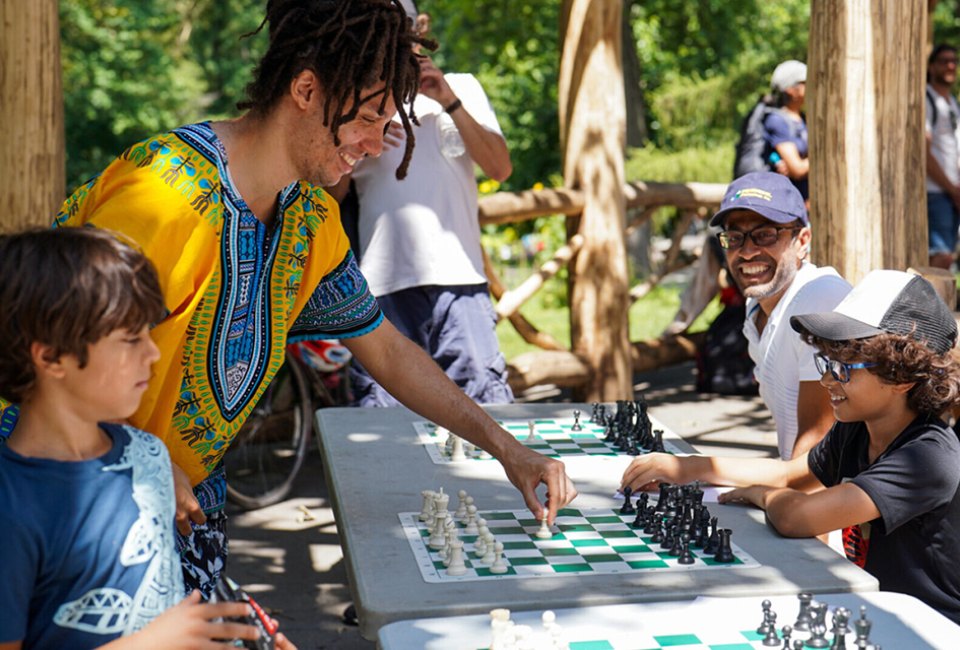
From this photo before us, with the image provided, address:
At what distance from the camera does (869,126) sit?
167 inches

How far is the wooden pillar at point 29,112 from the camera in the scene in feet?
14.7

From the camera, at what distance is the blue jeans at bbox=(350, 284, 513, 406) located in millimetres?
4570

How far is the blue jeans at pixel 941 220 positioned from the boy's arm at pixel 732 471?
16.5 ft

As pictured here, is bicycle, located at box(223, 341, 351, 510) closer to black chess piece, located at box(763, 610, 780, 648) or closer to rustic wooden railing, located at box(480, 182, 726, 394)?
rustic wooden railing, located at box(480, 182, 726, 394)

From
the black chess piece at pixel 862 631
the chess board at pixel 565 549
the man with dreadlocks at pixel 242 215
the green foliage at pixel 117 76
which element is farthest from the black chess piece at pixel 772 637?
the green foliage at pixel 117 76

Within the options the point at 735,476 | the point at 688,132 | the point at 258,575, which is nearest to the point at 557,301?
the point at 688,132

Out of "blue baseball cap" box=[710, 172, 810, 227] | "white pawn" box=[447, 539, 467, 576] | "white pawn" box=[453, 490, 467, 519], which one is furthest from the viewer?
"blue baseball cap" box=[710, 172, 810, 227]

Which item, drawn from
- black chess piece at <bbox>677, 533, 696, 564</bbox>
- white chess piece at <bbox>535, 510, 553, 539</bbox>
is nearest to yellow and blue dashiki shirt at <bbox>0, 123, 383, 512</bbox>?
white chess piece at <bbox>535, 510, 553, 539</bbox>

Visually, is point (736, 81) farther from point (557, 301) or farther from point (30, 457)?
point (30, 457)

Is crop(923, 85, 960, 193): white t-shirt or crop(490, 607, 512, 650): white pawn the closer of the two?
crop(490, 607, 512, 650): white pawn

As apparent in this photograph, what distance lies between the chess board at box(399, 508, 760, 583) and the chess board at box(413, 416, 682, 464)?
58 cm

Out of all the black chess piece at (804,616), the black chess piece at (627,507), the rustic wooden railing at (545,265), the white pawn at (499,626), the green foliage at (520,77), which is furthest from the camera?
the green foliage at (520,77)

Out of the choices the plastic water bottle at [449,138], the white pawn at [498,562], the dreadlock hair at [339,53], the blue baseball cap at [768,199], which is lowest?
the white pawn at [498,562]

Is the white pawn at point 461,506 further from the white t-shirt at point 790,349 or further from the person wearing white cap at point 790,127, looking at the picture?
the person wearing white cap at point 790,127
